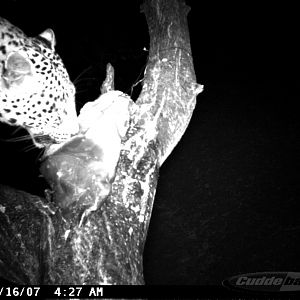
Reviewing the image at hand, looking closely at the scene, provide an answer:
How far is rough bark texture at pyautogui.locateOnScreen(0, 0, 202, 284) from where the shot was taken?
1.15 meters

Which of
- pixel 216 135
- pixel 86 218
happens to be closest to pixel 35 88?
pixel 86 218

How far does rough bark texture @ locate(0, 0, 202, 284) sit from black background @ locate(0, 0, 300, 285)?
956 mm

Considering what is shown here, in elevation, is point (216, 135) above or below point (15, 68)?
below

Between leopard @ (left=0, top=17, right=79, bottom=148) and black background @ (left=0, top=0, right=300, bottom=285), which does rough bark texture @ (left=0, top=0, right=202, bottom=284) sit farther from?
black background @ (left=0, top=0, right=300, bottom=285)

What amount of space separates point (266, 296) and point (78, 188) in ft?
3.15

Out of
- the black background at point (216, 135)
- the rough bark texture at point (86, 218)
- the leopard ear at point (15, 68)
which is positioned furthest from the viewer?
the black background at point (216, 135)

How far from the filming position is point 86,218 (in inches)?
49.1

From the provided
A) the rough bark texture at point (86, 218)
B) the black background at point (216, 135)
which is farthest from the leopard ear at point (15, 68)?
the black background at point (216, 135)

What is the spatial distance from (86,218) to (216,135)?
2405mm

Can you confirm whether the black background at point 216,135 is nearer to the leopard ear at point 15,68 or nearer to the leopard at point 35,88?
the leopard at point 35,88

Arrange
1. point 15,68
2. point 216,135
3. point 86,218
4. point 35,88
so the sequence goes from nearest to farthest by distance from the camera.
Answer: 1. point 86,218
2. point 15,68
3. point 35,88
4. point 216,135

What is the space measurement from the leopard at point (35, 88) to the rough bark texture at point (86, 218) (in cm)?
31

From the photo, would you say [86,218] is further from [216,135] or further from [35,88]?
[216,135]

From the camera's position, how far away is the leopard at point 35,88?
1.49 meters
